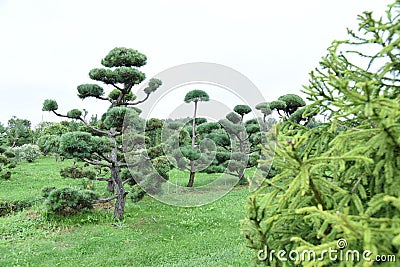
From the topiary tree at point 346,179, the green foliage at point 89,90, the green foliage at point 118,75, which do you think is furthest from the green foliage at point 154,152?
the topiary tree at point 346,179

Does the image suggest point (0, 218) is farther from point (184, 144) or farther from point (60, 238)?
point (184, 144)

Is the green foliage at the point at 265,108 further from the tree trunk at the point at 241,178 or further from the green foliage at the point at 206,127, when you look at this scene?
the tree trunk at the point at 241,178

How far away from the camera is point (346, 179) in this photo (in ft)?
4.57

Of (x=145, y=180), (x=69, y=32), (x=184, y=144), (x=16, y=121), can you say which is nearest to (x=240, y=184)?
(x=184, y=144)

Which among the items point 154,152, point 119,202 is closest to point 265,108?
point 154,152

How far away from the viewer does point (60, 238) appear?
18.2 feet

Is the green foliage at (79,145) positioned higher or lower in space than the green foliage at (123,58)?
lower

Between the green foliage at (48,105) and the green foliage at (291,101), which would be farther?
the green foliage at (291,101)

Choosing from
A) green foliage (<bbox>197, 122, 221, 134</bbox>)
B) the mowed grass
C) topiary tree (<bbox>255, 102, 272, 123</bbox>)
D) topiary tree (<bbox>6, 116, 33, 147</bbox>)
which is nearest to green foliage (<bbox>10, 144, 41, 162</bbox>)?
topiary tree (<bbox>6, 116, 33, 147</bbox>)

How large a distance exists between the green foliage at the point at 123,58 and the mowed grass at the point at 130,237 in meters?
2.83

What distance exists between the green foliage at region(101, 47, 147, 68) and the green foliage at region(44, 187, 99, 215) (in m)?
2.39

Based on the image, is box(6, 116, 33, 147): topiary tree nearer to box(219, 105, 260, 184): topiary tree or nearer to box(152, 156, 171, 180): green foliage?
box(219, 105, 260, 184): topiary tree

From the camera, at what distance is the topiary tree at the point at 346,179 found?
44.2 inches

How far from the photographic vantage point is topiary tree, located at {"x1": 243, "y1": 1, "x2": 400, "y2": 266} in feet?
3.68
